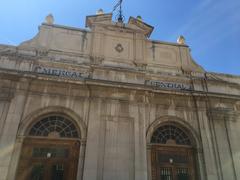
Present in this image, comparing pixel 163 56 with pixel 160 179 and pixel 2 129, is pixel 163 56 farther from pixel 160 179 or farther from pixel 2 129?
pixel 2 129

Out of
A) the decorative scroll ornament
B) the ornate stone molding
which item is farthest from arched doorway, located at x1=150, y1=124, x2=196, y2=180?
the decorative scroll ornament

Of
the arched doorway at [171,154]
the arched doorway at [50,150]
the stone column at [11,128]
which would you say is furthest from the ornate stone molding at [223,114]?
the stone column at [11,128]

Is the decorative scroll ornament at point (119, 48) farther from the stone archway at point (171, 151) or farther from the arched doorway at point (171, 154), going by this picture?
the arched doorway at point (171, 154)

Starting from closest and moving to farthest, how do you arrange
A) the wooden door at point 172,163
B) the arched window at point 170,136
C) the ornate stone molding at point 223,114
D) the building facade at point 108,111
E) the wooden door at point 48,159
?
the wooden door at point 48,159
the building facade at point 108,111
the wooden door at point 172,163
the arched window at point 170,136
the ornate stone molding at point 223,114

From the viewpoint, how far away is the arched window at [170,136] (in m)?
10.9

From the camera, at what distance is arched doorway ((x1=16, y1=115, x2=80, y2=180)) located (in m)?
9.16

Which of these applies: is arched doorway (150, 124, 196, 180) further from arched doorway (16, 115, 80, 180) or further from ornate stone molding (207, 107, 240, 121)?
arched doorway (16, 115, 80, 180)

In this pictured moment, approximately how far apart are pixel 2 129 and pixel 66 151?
2550mm

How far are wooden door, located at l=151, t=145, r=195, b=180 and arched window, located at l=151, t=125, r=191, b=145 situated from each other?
0.30 metres

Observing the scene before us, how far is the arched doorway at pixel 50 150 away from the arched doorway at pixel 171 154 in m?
3.33

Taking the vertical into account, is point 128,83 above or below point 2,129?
above

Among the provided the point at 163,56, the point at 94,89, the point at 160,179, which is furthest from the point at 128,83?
the point at 160,179

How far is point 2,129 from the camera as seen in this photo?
9250 mm

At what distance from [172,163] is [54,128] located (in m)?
5.18
